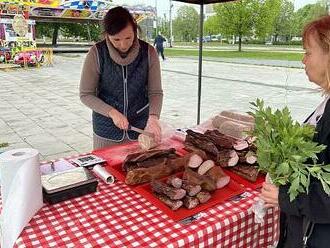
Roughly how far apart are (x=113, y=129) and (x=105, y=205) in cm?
99

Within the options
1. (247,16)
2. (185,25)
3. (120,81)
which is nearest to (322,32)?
(120,81)

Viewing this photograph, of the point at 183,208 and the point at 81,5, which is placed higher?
the point at 81,5

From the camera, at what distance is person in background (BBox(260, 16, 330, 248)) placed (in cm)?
101

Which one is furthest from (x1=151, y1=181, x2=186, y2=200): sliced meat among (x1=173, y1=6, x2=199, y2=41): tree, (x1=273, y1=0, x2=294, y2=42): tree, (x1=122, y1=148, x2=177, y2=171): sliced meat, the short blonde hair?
(x1=173, y1=6, x2=199, y2=41): tree

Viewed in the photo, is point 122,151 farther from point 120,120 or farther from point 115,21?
point 115,21

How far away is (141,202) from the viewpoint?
1354mm

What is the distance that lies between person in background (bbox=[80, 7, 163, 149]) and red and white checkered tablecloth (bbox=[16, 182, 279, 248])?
0.69m

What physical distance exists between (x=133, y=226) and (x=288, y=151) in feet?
1.98

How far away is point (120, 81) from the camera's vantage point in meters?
2.15

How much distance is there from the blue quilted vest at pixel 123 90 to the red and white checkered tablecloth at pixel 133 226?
871 millimetres

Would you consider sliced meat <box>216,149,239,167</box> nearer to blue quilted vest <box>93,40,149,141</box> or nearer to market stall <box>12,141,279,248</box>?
market stall <box>12,141,279,248</box>

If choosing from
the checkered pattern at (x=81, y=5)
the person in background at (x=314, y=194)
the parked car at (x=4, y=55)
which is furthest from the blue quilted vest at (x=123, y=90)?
the checkered pattern at (x=81, y=5)

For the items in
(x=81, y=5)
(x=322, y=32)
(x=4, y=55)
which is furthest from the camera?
(x=81, y=5)

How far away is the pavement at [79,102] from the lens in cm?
513
